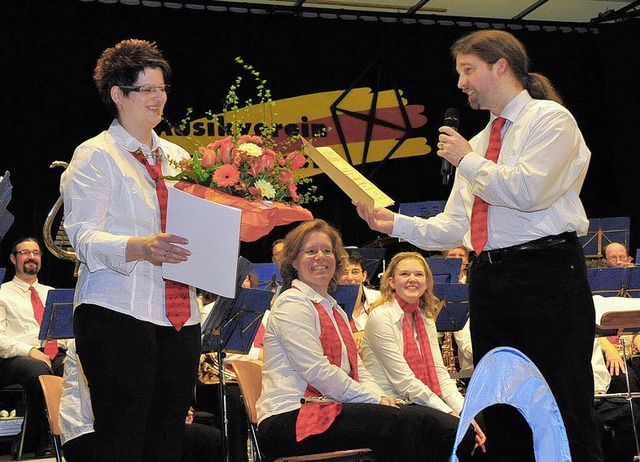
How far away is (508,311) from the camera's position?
259 cm

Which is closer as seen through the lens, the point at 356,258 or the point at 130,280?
the point at 130,280

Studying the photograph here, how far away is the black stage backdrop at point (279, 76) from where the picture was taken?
8.63 m

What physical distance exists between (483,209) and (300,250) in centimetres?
151

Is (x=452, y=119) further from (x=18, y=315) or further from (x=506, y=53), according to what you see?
(x=18, y=315)

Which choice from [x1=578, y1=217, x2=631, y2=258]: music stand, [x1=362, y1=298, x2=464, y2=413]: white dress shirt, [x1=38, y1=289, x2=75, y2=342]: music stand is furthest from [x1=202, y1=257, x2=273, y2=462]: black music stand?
[x1=578, y1=217, x2=631, y2=258]: music stand

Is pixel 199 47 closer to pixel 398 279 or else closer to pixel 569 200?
pixel 398 279

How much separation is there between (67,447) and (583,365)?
6.18ft

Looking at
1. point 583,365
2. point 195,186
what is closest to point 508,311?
point 583,365

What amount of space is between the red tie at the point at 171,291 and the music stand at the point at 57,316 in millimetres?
2975

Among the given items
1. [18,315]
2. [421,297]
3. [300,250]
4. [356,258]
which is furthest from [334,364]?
[18,315]

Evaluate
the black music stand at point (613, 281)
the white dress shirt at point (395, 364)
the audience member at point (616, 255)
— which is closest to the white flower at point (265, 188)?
the white dress shirt at point (395, 364)

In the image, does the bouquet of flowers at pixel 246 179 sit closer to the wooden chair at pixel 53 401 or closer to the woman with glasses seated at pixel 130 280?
the woman with glasses seated at pixel 130 280

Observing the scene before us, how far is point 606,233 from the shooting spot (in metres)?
7.58

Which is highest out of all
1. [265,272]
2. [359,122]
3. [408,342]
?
[359,122]
